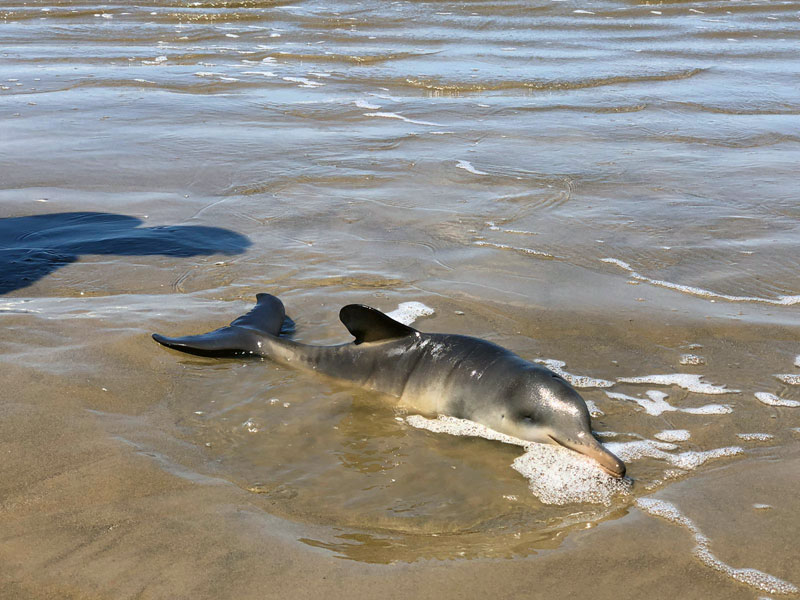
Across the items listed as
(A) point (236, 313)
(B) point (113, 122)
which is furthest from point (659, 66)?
(A) point (236, 313)

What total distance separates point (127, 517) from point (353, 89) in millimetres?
10765

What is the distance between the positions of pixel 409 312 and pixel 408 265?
0.91m

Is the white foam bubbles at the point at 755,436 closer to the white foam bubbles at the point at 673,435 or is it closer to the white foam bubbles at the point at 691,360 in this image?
the white foam bubbles at the point at 673,435

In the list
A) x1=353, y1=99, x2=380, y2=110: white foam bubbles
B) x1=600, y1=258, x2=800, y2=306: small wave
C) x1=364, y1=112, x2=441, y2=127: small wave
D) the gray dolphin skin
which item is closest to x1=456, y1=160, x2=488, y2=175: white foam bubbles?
x1=364, y1=112, x2=441, y2=127: small wave

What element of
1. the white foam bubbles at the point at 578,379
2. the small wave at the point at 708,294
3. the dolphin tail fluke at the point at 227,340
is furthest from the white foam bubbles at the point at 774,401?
the dolphin tail fluke at the point at 227,340

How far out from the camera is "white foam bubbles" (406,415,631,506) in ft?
Answer: 13.1

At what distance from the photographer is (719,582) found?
338cm

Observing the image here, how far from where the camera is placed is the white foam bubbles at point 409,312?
19.2 feet

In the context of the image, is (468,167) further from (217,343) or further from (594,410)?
(594,410)

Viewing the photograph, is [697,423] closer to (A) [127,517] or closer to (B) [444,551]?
(B) [444,551]

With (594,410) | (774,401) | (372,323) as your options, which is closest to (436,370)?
(372,323)

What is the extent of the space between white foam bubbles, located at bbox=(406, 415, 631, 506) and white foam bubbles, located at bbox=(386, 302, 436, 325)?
1.46m

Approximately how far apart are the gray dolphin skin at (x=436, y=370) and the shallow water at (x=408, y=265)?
0.13 m

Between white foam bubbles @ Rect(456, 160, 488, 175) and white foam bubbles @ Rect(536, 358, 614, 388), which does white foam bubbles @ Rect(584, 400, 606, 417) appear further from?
white foam bubbles @ Rect(456, 160, 488, 175)
